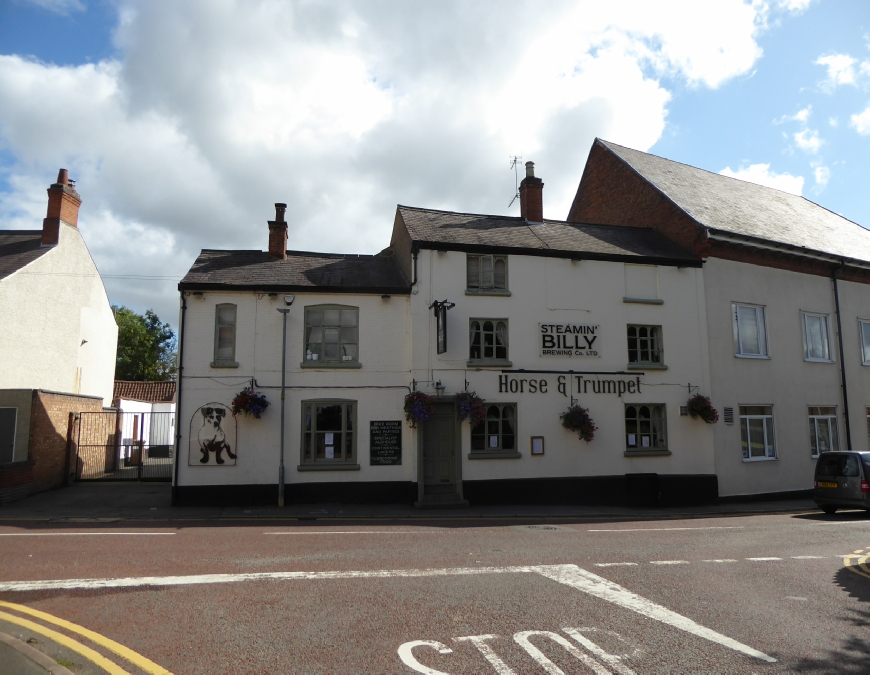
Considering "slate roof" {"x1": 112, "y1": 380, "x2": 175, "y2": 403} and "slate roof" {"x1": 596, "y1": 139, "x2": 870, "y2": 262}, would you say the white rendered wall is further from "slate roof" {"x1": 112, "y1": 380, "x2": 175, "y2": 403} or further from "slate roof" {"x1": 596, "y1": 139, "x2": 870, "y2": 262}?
"slate roof" {"x1": 112, "y1": 380, "x2": 175, "y2": 403}

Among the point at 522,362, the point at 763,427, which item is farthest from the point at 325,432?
the point at 763,427

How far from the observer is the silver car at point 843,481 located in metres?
15.4

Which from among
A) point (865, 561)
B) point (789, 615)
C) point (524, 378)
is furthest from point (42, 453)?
point (865, 561)

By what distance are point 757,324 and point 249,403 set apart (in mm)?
16272

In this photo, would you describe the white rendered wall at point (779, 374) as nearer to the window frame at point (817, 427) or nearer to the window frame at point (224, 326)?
the window frame at point (817, 427)

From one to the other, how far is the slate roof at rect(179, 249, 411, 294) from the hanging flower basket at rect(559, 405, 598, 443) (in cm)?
574

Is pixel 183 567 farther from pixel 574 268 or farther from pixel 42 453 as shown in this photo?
pixel 574 268

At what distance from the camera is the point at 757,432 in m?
19.7

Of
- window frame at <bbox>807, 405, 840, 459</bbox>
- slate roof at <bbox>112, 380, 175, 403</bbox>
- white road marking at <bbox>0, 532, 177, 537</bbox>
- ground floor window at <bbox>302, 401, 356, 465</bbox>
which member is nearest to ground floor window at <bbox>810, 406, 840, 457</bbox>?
window frame at <bbox>807, 405, 840, 459</bbox>

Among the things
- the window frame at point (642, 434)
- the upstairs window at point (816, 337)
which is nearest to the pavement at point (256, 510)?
the window frame at point (642, 434)

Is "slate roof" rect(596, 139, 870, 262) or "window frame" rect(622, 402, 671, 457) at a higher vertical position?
"slate roof" rect(596, 139, 870, 262)

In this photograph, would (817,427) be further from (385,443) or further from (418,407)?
(385,443)

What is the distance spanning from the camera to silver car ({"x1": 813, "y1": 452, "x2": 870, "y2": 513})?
15367 millimetres

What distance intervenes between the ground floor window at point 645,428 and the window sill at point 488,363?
407cm
